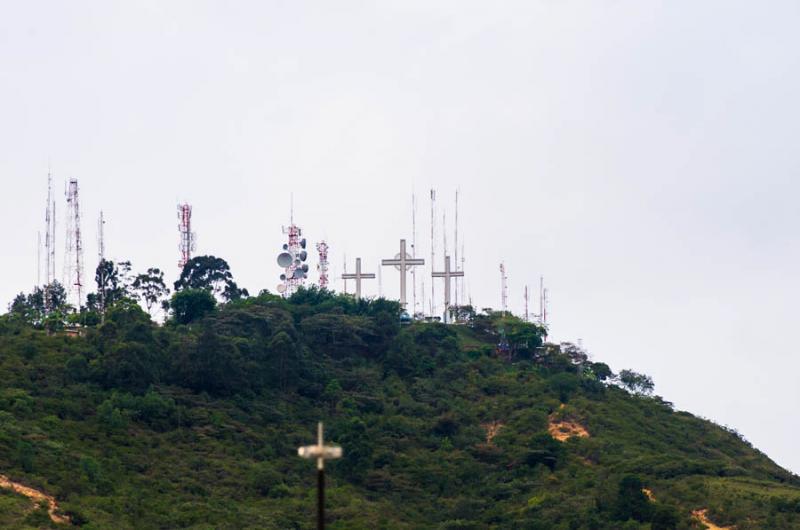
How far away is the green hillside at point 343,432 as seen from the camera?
81938mm

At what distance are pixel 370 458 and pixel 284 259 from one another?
32157 mm

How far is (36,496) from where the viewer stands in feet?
250

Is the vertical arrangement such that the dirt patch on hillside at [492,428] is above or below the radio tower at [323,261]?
below

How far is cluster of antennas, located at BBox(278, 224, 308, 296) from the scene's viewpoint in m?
120

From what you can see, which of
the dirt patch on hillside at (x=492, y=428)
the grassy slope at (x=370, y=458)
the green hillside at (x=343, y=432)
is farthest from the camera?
the dirt patch on hillside at (x=492, y=428)

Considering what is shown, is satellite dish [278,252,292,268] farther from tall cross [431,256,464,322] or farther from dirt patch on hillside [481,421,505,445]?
dirt patch on hillside [481,421,505,445]

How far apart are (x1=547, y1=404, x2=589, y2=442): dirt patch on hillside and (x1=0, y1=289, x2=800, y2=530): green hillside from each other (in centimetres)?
20

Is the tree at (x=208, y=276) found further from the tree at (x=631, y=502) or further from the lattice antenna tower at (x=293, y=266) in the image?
the tree at (x=631, y=502)

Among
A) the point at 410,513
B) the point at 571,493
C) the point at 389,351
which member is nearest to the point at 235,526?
the point at 410,513

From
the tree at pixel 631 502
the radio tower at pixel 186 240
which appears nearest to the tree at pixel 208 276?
the radio tower at pixel 186 240

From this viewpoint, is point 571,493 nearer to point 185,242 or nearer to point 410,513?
point 410,513

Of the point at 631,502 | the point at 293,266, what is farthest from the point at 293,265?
the point at 631,502

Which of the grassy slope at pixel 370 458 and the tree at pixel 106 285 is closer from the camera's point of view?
the grassy slope at pixel 370 458

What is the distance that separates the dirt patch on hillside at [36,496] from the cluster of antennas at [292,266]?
1770 inches
